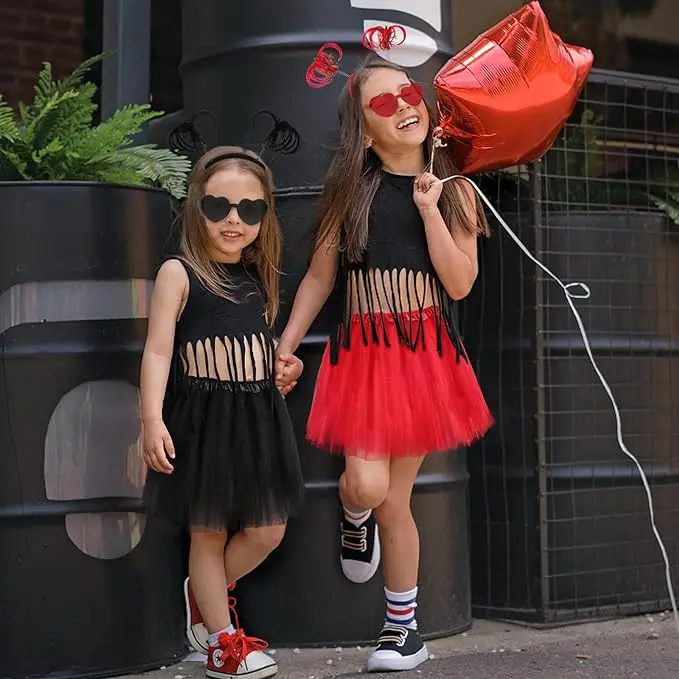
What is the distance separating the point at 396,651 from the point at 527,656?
0.51m

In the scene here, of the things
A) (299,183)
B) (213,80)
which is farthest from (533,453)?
(213,80)

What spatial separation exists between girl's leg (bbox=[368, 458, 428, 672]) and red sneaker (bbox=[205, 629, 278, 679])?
1.04 ft

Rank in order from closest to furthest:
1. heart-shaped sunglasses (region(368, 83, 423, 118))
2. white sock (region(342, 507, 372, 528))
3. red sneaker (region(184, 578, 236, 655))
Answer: heart-shaped sunglasses (region(368, 83, 423, 118))
red sneaker (region(184, 578, 236, 655))
white sock (region(342, 507, 372, 528))

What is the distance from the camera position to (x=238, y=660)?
329cm

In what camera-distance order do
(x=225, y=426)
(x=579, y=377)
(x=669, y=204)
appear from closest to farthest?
1. (x=225, y=426)
2. (x=579, y=377)
3. (x=669, y=204)

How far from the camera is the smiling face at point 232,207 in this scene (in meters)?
3.34

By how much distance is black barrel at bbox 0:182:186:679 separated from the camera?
3.31 m

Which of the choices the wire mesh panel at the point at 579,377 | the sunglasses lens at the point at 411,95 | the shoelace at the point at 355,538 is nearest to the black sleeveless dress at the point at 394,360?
the sunglasses lens at the point at 411,95

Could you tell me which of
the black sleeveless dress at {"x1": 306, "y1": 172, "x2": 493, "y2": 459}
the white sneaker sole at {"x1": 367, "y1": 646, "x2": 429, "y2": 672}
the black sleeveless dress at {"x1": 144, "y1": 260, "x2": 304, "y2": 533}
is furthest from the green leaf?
the white sneaker sole at {"x1": 367, "y1": 646, "x2": 429, "y2": 672}

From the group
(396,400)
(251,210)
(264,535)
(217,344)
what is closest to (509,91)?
(251,210)

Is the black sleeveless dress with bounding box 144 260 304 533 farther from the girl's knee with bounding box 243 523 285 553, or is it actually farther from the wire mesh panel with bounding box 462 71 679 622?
the wire mesh panel with bounding box 462 71 679 622

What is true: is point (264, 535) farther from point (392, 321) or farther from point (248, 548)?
point (392, 321)

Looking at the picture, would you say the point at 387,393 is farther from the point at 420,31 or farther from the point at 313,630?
the point at 420,31

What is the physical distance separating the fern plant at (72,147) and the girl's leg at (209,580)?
1035mm
